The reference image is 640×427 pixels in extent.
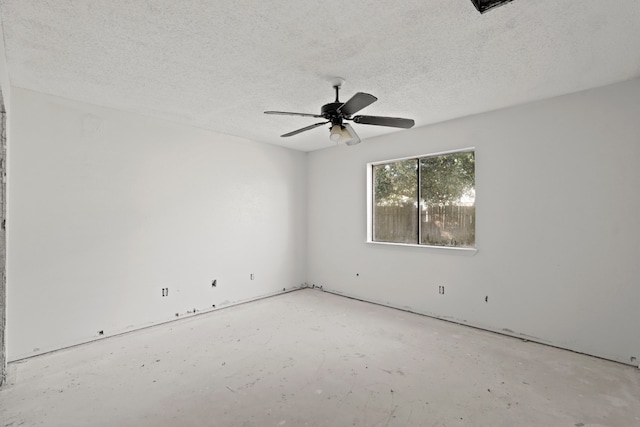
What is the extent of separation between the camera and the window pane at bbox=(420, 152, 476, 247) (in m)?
3.67

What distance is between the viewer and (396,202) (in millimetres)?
4426

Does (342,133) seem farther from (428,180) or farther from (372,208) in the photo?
(372,208)

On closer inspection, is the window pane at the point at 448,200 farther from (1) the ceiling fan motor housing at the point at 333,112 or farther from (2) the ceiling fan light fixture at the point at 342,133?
(1) the ceiling fan motor housing at the point at 333,112

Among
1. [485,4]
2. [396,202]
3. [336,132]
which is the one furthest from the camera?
[396,202]

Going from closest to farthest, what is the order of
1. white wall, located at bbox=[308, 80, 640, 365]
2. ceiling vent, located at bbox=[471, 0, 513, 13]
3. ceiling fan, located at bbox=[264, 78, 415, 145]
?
1. ceiling vent, located at bbox=[471, 0, 513, 13]
2. ceiling fan, located at bbox=[264, 78, 415, 145]
3. white wall, located at bbox=[308, 80, 640, 365]

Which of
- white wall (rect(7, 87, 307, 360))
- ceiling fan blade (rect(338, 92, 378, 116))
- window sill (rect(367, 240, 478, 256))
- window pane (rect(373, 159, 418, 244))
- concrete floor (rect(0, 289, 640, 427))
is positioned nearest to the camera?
concrete floor (rect(0, 289, 640, 427))

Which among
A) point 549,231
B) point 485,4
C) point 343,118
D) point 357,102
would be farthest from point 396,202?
point 485,4

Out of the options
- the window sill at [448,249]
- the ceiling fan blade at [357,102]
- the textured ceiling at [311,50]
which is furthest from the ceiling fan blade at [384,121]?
the window sill at [448,249]

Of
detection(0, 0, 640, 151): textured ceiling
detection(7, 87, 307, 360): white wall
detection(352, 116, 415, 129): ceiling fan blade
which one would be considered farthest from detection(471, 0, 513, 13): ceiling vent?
detection(7, 87, 307, 360): white wall

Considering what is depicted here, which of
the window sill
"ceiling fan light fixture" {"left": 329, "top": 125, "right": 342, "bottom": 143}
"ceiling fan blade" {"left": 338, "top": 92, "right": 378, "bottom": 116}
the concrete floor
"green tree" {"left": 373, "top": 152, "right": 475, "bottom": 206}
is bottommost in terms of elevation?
the concrete floor

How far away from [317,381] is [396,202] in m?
2.83

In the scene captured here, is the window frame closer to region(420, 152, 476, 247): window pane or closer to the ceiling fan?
region(420, 152, 476, 247): window pane

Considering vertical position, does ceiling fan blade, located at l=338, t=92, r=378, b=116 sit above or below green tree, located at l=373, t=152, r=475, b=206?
above

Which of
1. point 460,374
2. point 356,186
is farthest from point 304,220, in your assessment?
point 460,374
